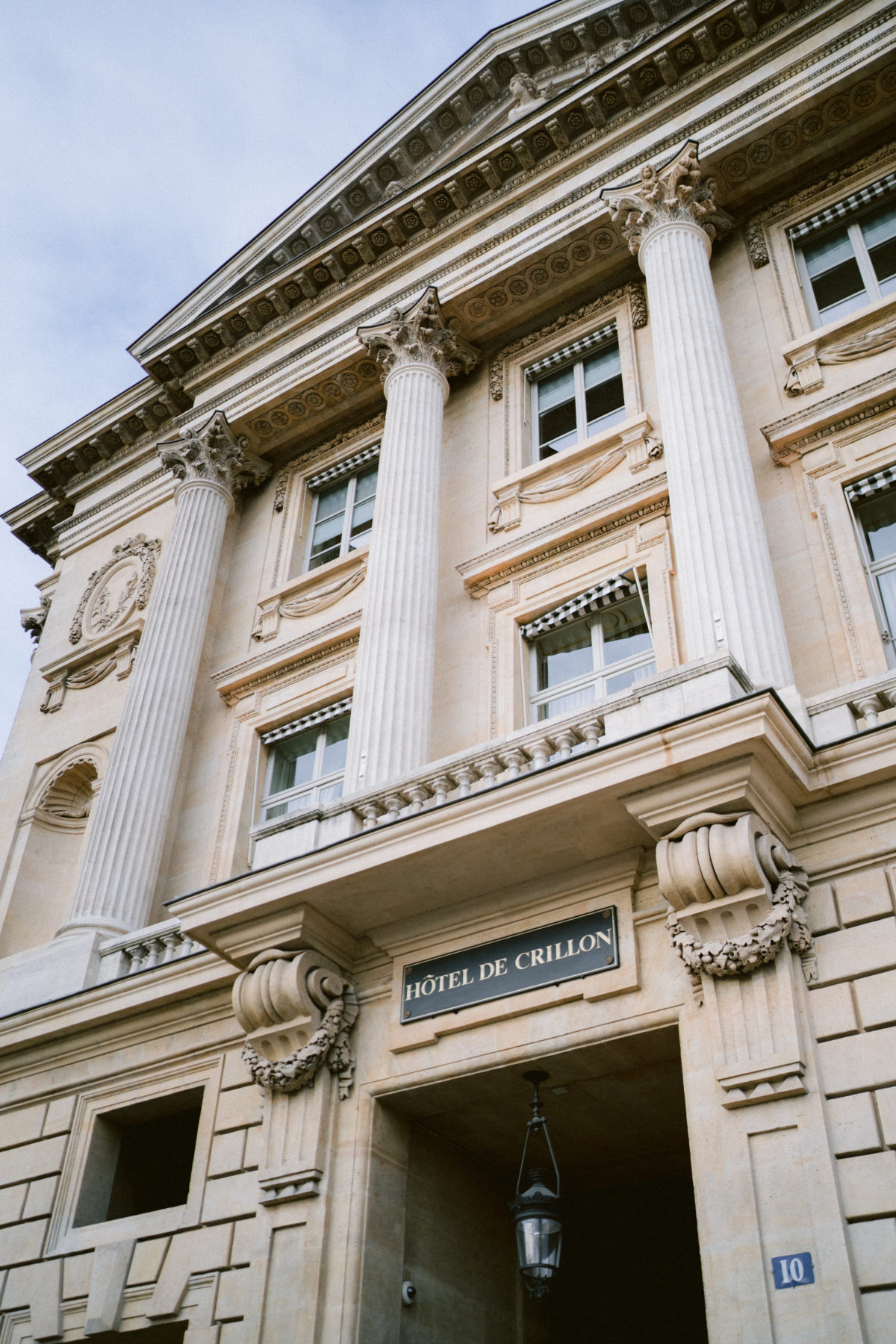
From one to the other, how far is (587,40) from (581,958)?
15767mm

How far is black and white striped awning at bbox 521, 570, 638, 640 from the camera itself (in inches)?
618

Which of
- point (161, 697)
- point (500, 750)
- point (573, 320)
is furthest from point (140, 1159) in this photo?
point (573, 320)

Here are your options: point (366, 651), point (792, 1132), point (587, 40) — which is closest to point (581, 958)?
point (792, 1132)

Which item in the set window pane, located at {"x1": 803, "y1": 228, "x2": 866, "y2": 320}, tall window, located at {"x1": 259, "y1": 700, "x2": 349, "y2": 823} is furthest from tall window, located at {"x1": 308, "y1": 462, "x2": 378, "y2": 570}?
window pane, located at {"x1": 803, "y1": 228, "x2": 866, "y2": 320}

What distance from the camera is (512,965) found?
11.7m

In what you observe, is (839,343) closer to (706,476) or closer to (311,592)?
(706,476)

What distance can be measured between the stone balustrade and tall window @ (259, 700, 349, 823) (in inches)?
102

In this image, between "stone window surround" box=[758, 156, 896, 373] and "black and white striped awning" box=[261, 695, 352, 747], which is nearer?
"stone window surround" box=[758, 156, 896, 373]

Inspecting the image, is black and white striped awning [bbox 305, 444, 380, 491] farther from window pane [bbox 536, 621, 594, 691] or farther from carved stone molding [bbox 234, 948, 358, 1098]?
carved stone molding [bbox 234, 948, 358, 1098]

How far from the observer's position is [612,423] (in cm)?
1792

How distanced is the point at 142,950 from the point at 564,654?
239 inches

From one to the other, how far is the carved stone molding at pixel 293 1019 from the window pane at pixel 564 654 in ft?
16.5

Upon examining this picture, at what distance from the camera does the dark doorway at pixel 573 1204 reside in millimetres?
11688

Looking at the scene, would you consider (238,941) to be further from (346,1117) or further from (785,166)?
(785,166)
